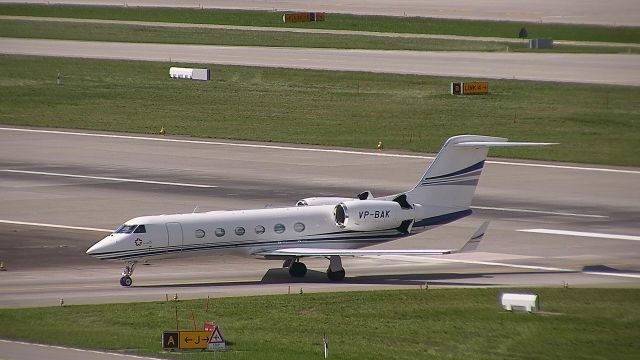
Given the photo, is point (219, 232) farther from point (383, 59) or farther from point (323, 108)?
point (383, 59)

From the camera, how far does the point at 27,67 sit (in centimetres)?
12581

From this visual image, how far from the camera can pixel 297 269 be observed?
56469 millimetres

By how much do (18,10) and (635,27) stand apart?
7048 centimetres

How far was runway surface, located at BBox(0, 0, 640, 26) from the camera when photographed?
142 meters

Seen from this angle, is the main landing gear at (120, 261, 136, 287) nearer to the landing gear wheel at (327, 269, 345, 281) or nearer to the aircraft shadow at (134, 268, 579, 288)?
the aircraft shadow at (134, 268, 579, 288)

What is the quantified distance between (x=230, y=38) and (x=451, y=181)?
84568 millimetres

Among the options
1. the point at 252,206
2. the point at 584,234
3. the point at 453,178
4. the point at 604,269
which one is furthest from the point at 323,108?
the point at 604,269

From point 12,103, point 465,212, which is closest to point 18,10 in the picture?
point 12,103

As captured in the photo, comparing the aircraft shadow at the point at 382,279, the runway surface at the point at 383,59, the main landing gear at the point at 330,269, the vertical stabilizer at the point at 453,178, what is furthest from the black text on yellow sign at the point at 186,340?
the runway surface at the point at 383,59

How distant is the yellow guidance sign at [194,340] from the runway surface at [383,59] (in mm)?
63359

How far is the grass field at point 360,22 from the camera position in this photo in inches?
5182

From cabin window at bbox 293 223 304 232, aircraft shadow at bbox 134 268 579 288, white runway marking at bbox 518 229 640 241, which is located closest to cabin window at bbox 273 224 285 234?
cabin window at bbox 293 223 304 232

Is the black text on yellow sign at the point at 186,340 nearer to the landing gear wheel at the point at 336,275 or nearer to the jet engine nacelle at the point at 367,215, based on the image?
the landing gear wheel at the point at 336,275

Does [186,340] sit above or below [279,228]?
below
